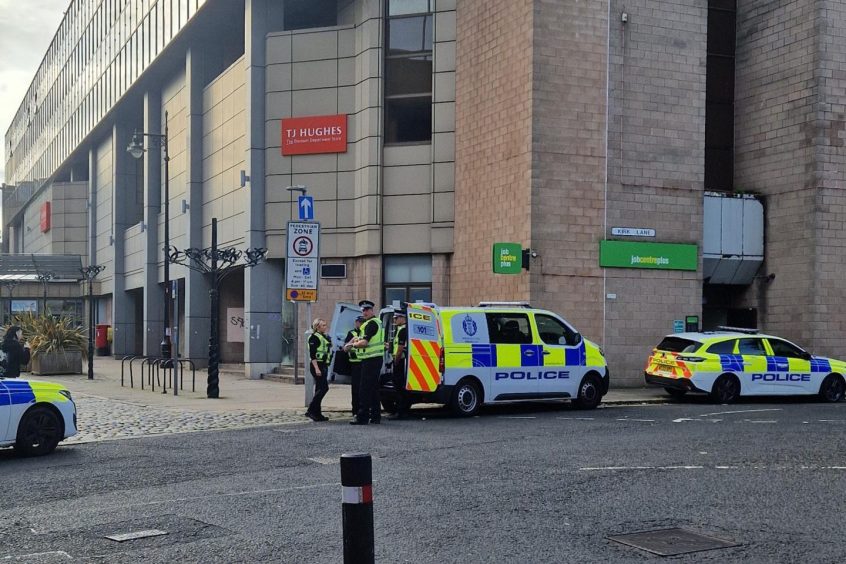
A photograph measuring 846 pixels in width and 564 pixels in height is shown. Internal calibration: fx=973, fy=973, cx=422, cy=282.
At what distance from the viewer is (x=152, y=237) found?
1754 inches

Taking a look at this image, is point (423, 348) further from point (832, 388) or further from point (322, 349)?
point (832, 388)

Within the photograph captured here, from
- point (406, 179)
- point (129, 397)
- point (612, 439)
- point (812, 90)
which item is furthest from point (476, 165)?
point (612, 439)

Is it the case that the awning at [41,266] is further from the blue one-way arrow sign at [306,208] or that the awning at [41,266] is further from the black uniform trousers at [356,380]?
the black uniform trousers at [356,380]

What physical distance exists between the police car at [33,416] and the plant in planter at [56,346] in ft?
67.8

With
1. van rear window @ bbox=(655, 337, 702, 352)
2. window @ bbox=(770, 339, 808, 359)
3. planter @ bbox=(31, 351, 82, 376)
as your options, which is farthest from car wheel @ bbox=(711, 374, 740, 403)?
planter @ bbox=(31, 351, 82, 376)

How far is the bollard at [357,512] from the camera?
4609mm

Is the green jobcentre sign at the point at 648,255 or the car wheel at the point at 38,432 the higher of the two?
the green jobcentre sign at the point at 648,255

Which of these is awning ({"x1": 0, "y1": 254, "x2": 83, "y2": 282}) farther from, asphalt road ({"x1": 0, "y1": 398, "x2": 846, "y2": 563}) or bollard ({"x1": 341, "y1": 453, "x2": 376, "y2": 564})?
bollard ({"x1": 341, "y1": 453, "x2": 376, "y2": 564})

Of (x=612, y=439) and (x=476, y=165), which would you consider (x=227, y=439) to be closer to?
(x=612, y=439)

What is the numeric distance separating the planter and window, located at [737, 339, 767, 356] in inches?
847

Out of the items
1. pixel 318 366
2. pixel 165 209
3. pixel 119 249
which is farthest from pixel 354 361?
pixel 119 249

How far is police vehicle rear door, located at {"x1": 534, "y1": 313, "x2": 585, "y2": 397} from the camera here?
1755 centimetres

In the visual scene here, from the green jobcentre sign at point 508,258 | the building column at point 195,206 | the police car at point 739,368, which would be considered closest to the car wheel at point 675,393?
the police car at point 739,368

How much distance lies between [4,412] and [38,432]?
61cm
